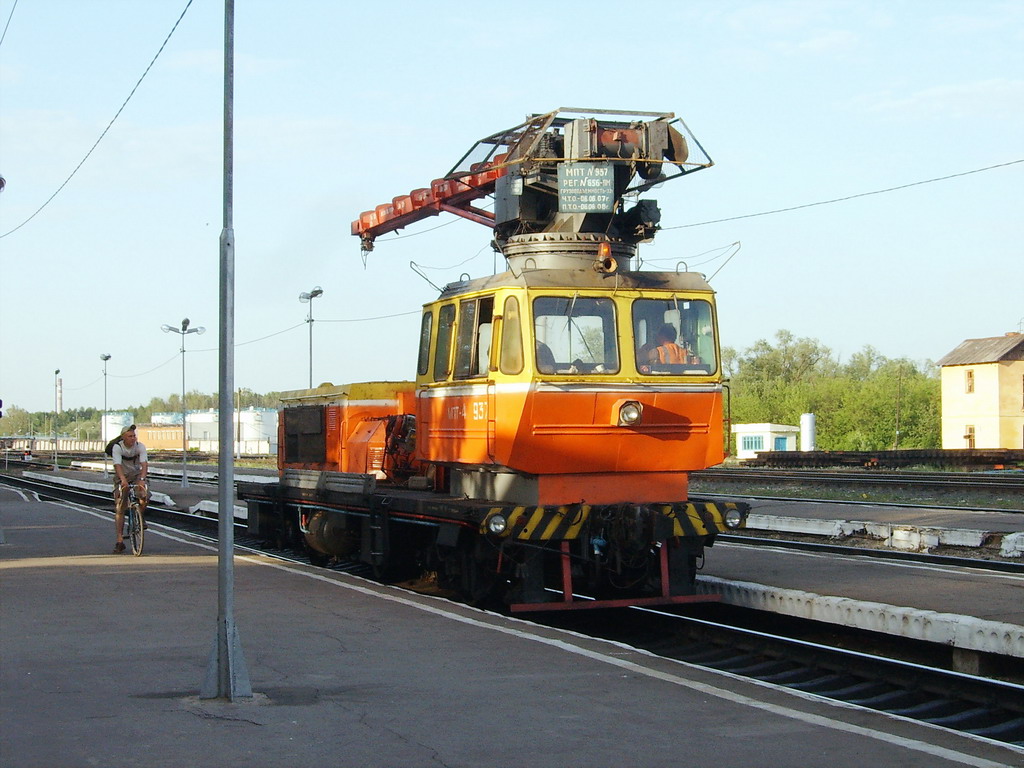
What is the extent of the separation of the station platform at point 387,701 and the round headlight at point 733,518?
2.53m

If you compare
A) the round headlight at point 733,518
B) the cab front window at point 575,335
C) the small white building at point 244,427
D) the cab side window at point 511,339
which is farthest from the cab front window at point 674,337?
the small white building at point 244,427

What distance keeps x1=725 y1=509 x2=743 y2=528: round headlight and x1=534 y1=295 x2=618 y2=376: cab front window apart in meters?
1.93

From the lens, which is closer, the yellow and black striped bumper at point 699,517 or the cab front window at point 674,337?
the yellow and black striped bumper at point 699,517

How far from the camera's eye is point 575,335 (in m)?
11.8

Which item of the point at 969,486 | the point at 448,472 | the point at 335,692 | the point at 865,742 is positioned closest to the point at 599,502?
the point at 448,472

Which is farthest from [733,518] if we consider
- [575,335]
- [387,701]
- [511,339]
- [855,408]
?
[855,408]

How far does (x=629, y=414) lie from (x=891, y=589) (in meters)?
3.42

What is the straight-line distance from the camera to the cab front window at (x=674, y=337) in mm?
11969

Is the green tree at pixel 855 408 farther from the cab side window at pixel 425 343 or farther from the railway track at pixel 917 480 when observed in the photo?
the cab side window at pixel 425 343

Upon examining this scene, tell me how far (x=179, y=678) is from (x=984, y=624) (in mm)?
6150

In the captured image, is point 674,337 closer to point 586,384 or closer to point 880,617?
point 586,384

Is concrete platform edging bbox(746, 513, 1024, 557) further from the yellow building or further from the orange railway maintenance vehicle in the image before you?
the yellow building

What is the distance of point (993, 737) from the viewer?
784 centimetres

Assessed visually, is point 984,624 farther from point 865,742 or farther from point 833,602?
point 865,742
